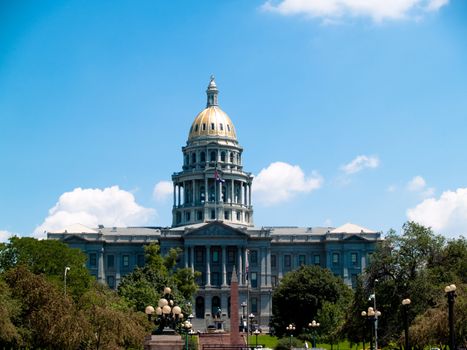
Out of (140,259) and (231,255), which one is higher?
(231,255)

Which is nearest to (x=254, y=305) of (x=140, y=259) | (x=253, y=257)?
(x=253, y=257)

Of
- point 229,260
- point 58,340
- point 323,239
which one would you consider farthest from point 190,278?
point 58,340

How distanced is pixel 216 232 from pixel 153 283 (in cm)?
5025

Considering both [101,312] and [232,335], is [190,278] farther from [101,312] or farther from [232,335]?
[101,312]

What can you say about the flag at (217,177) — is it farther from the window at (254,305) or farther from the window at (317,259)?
the window at (317,259)

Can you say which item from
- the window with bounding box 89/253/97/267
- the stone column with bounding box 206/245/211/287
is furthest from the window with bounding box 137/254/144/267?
the stone column with bounding box 206/245/211/287

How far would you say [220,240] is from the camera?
163m

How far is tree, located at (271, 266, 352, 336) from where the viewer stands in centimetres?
12512

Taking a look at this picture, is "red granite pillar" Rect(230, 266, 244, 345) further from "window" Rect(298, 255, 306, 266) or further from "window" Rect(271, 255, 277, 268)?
"window" Rect(298, 255, 306, 266)

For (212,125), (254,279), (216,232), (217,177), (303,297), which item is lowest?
(303,297)

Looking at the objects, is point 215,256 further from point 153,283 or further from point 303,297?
point 153,283

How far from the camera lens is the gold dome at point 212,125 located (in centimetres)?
17891

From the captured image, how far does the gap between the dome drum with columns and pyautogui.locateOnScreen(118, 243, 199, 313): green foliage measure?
61.1 feet

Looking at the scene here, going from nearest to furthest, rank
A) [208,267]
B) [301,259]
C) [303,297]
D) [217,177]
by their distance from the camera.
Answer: [303,297] → [208,267] → [217,177] → [301,259]
